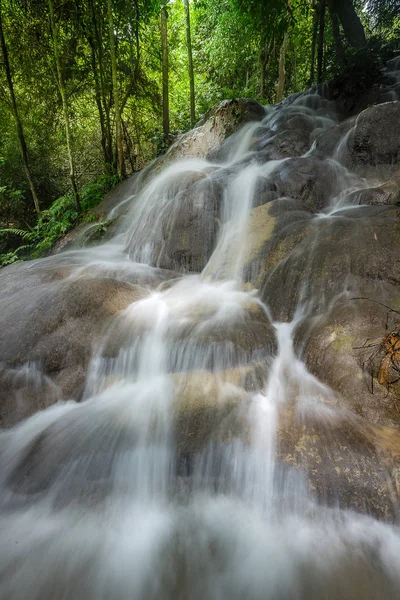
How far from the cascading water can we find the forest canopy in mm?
6474

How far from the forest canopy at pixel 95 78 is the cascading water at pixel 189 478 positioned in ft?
21.2

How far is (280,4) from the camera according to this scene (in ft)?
30.4

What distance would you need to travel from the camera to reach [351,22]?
1070 cm

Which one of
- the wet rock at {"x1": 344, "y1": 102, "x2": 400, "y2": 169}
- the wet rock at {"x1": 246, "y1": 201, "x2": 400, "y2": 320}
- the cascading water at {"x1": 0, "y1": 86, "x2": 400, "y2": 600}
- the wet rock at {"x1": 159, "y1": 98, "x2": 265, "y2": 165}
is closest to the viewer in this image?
the cascading water at {"x1": 0, "y1": 86, "x2": 400, "y2": 600}

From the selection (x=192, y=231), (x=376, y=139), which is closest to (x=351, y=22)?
(x=376, y=139)

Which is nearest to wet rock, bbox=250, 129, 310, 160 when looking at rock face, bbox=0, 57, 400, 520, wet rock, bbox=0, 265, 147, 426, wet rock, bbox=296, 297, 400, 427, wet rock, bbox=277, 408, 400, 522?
rock face, bbox=0, 57, 400, 520

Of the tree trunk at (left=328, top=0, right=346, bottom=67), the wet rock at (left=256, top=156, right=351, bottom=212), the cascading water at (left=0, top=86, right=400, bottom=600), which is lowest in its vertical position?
the cascading water at (left=0, top=86, right=400, bottom=600)

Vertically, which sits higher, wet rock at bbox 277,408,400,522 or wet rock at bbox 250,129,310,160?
wet rock at bbox 250,129,310,160

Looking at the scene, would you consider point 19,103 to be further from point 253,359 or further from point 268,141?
point 253,359

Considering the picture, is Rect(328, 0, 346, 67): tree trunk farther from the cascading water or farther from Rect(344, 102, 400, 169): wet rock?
the cascading water

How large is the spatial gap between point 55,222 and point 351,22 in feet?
37.2

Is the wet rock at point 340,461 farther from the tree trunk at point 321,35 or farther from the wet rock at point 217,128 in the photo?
the tree trunk at point 321,35

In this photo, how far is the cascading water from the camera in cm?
190

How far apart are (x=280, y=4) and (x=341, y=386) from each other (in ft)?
36.8
